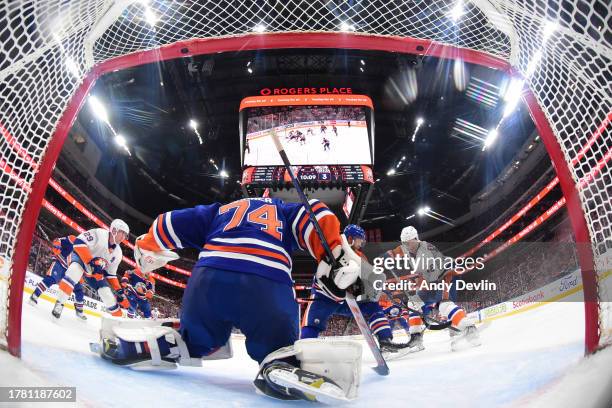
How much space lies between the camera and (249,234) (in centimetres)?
106

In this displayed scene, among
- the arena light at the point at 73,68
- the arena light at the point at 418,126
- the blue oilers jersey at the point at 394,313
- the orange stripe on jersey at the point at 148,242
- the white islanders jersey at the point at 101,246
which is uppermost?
the arena light at the point at 418,126

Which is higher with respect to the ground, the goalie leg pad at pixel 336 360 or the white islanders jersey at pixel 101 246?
the white islanders jersey at pixel 101 246

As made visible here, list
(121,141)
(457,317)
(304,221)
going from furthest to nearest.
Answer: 1. (121,141)
2. (457,317)
3. (304,221)

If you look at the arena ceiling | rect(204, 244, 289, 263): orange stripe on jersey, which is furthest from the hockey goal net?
the arena ceiling

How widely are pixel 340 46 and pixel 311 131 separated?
3254 mm

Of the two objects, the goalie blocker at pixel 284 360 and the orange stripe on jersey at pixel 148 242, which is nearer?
the goalie blocker at pixel 284 360

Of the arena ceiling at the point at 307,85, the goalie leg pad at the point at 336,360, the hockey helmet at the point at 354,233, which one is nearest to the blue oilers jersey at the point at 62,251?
the hockey helmet at the point at 354,233

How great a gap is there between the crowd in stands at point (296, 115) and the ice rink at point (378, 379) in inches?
150

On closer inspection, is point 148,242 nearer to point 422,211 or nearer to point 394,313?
point 394,313

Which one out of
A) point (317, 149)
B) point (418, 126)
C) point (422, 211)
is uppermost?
point (418, 126)

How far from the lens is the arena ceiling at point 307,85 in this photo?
21.3 feet

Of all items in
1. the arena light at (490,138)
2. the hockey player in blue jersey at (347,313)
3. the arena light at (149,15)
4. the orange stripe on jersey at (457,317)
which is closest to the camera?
the arena light at (149,15)

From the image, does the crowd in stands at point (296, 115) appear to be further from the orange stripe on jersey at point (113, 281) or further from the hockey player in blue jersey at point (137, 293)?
the orange stripe on jersey at point (113, 281)

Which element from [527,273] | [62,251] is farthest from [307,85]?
[62,251]
